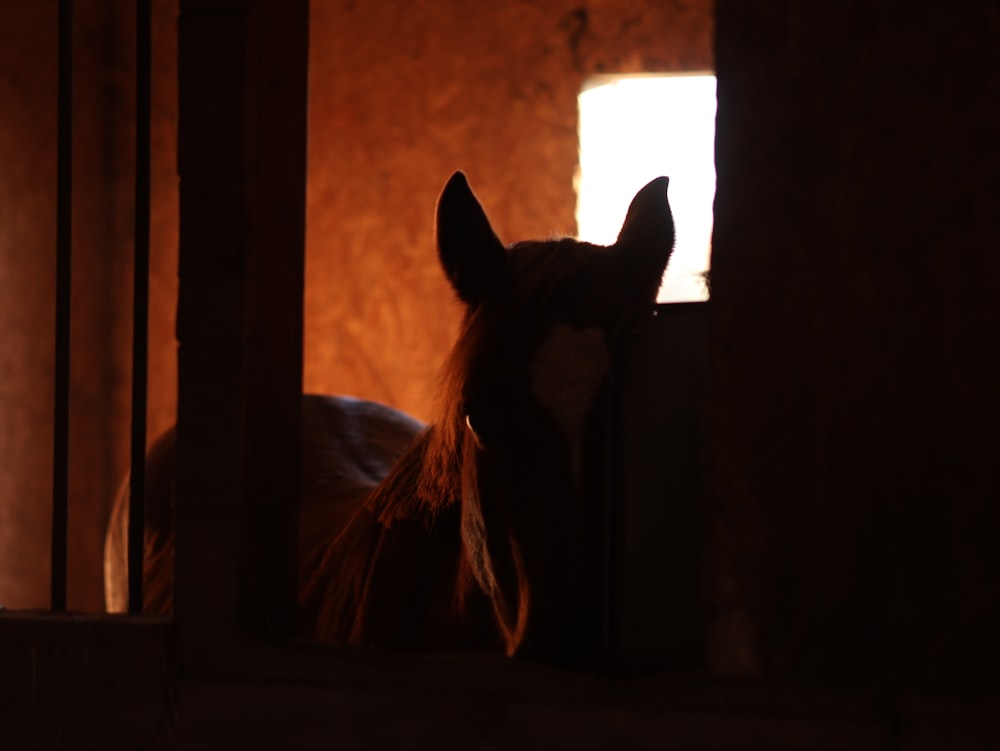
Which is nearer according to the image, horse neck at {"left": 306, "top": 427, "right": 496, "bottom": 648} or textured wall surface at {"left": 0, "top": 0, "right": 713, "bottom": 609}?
horse neck at {"left": 306, "top": 427, "right": 496, "bottom": 648}

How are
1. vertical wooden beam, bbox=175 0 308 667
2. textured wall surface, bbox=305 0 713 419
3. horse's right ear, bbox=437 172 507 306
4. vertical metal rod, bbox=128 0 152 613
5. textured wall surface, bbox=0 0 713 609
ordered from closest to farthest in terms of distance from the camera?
vertical wooden beam, bbox=175 0 308 667, vertical metal rod, bbox=128 0 152 613, horse's right ear, bbox=437 172 507 306, textured wall surface, bbox=0 0 713 609, textured wall surface, bbox=305 0 713 419

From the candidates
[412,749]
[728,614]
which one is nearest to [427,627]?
[412,749]

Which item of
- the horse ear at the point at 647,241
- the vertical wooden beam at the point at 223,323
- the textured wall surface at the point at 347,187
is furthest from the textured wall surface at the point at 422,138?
the vertical wooden beam at the point at 223,323

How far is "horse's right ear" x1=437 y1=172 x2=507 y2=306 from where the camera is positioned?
1556 mm

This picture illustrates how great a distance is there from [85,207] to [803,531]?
15.6 feet

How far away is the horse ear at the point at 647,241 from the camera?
5.12 ft

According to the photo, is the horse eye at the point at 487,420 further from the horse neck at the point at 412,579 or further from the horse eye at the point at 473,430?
the horse neck at the point at 412,579

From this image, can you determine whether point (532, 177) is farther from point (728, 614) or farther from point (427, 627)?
point (728, 614)

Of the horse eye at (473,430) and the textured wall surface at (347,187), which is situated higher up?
the textured wall surface at (347,187)

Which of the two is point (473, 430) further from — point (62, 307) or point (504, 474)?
point (62, 307)

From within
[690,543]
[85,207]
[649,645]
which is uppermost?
[85,207]

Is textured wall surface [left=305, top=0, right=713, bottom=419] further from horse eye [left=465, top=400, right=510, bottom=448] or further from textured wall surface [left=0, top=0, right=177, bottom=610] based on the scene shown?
horse eye [left=465, top=400, right=510, bottom=448]

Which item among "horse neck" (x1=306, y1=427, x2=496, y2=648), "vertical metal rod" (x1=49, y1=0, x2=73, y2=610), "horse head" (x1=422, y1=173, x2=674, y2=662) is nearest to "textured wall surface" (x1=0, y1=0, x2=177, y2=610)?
"horse neck" (x1=306, y1=427, x2=496, y2=648)

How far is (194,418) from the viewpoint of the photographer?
43.9 inches
